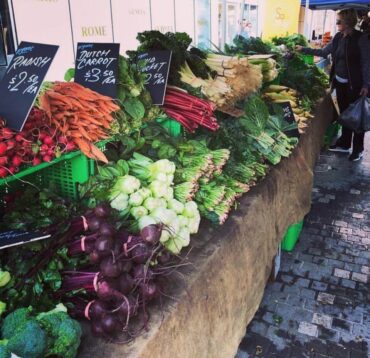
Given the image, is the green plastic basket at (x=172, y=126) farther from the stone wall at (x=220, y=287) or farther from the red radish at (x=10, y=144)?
the red radish at (x=10, y=144)

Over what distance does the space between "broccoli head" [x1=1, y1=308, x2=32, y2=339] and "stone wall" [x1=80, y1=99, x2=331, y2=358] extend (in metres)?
0.26

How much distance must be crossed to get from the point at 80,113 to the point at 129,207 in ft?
1.75

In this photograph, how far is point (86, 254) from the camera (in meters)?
1.72

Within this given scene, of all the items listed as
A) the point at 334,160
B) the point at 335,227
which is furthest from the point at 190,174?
the point at 334,160

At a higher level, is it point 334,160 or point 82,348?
point 82,348

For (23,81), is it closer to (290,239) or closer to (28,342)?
(28,342)

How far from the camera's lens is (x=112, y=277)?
1.54 metres

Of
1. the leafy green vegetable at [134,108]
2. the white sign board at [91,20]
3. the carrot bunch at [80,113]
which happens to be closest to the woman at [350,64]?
the white sign board at [91,20]

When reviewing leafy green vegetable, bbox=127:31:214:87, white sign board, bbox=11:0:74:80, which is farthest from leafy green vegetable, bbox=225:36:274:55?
white sign board, bbox=11:0:74:80

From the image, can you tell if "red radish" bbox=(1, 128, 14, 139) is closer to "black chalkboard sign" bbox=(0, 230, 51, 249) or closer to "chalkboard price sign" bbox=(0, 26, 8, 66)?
"black chalkboard sign" bbox=(0, 230, 51, 249)

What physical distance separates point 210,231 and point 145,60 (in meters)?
1.23

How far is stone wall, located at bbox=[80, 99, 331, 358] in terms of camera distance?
1.58 m

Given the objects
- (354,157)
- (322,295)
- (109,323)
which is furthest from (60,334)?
(354,157)

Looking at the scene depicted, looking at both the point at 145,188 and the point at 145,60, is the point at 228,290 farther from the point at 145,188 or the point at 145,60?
the point at 145,60
